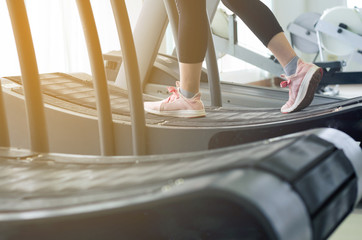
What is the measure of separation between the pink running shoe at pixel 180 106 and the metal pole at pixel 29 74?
0.90 m

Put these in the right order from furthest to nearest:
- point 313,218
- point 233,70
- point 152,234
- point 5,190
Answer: point 233,70, point 5,190, point 152,234, point 313,218

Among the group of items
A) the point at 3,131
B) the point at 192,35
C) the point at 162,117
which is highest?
the point at 192,35

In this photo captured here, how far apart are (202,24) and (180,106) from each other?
43 cm

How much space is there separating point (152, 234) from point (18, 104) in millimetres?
1684

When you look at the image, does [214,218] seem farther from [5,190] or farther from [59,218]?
[5,190]

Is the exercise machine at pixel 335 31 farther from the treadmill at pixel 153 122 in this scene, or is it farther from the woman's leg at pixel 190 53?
the woman's leg at pixel 190 53

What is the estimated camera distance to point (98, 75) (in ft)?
6.15

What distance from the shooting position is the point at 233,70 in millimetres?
7391

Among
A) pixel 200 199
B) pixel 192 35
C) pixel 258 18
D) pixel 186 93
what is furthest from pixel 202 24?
pixel 200 199

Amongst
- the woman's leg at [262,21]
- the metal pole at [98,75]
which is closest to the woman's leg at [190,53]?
the woman's leg at [262,21]

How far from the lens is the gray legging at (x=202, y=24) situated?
6.48 feet

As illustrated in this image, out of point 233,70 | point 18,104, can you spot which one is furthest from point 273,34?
point 233,70

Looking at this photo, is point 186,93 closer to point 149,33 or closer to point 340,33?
point 149,33

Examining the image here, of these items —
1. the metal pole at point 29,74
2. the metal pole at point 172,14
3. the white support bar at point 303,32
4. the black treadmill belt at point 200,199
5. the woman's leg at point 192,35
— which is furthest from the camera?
the white support bar at point 303,32
